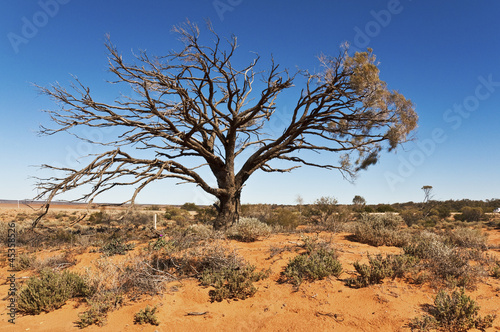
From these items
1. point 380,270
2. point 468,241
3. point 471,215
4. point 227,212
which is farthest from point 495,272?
point 471,215

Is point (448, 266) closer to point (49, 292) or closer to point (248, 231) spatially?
point (248, 231)

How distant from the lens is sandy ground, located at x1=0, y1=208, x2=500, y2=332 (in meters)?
4.93

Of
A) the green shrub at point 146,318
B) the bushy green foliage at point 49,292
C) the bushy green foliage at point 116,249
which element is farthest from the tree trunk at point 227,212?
the green shrub at point 146,318

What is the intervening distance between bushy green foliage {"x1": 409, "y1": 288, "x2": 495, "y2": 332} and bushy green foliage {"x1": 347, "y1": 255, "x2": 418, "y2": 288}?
1.29 metres

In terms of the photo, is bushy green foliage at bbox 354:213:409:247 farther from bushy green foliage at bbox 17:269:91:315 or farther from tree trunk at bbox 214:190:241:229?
bushy green foliage at bbox 17:269:91:315

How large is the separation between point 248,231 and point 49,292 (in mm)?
5425

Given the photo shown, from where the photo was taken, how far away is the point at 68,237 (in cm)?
1358

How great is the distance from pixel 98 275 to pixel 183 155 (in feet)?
19.6

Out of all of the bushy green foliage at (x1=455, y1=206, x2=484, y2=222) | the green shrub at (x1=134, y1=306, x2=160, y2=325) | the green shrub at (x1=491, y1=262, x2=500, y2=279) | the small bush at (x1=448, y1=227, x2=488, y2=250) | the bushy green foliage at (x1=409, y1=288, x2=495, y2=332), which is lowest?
the green shrub at (x1=134, y1=306, x2=160, y2=325)

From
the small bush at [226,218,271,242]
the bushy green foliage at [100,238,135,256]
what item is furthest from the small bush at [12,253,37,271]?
the small bush at [226,218,271,242]

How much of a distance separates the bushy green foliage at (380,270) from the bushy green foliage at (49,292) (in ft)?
19.8

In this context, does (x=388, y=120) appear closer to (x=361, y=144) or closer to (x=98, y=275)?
(x=361, y=144)

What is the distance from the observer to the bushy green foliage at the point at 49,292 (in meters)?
5.90

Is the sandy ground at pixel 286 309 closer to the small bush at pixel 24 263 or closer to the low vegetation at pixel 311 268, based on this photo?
the low vegetation at pixel 311 268
